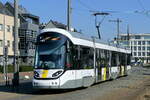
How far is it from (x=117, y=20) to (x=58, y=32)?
7416 cm

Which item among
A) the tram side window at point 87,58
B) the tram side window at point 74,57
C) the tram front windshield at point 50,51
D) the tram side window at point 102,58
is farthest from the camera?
the tram side window at point 102,58

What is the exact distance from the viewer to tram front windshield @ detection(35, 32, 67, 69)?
2122 centimetres

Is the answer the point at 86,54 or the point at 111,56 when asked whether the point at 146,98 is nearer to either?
the point at 86,54

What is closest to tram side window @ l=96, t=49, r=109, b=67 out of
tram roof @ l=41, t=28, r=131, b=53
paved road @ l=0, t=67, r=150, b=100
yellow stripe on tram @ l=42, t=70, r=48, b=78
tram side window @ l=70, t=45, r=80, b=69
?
tram roof @ l=41, t=28, r=131, b=53

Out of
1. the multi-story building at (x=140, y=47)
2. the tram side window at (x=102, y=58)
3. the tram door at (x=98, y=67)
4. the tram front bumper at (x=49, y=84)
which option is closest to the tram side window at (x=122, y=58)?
the tram side window at (x=102, y=58)

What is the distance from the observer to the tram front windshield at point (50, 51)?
2122 centimetres

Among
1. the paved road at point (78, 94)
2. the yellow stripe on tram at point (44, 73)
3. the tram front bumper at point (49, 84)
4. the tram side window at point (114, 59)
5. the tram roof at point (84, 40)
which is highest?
the tram roof at point (84, 40)

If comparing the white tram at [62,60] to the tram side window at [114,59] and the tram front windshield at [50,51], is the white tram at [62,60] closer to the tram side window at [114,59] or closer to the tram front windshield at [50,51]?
the tram front windshield at [50,51]

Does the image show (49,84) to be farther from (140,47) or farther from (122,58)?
(140,47)

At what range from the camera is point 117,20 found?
3748 inches

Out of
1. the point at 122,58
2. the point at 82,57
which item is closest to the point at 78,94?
the point at 82,57

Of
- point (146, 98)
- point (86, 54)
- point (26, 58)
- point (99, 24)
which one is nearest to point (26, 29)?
point (26, 58)

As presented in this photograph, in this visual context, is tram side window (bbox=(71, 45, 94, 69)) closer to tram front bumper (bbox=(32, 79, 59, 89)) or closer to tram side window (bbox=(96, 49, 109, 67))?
tram side window (bbox=(96, 49, 109, 67))

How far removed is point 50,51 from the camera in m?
21.4
